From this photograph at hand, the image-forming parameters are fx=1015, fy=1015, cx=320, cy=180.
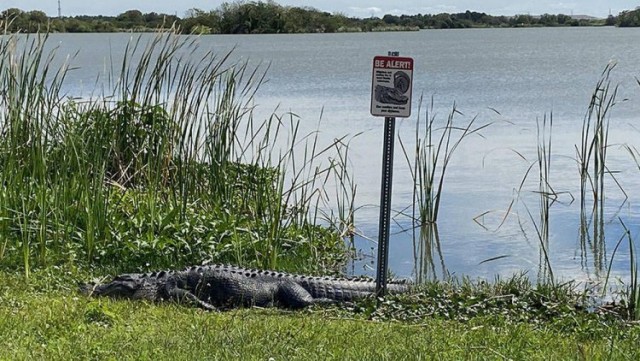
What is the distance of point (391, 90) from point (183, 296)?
6.38ft

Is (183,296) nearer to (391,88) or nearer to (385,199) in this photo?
(385,199)

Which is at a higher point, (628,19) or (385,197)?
(385,197)

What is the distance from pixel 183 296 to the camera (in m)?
6.70

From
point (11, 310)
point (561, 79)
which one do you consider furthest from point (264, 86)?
point (11, 310)

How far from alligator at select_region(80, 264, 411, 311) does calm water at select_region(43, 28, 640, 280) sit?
5.78ft

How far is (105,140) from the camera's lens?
9203 millimetres

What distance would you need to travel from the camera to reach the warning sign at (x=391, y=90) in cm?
612

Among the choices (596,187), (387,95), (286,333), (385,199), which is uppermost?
(387,95)

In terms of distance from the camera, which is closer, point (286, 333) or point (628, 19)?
point (286, 333)

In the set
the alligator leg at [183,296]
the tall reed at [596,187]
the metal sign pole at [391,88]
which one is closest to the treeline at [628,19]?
the tall reed at [596,187]

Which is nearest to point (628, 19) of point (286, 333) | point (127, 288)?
point (127, 288)

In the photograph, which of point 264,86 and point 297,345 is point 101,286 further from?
point 264,86

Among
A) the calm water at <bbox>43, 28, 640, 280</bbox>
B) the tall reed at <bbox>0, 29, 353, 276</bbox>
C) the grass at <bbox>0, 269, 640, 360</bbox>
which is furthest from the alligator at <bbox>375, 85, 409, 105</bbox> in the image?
the calm water at <bbox>43, 28, 640, 280</bbox>

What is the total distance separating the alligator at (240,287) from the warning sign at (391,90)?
1.33 m
